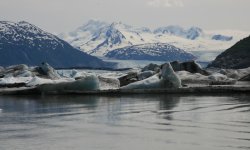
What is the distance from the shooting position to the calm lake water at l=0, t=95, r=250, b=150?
1456 centimetres

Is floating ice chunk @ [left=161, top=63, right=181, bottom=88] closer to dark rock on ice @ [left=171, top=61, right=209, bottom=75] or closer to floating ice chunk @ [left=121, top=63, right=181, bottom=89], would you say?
floating ice chunk @ [left=121, top=63, right=181, bottom=89]

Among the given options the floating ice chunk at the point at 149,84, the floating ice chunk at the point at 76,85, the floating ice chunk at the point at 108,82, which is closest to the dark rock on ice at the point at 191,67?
the floating ice chunk at the point at 108,82

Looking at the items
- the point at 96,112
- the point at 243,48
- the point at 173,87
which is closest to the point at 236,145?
the point at 96,112

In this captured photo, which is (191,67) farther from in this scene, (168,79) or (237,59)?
(237,59)

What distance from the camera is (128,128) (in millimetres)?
17719

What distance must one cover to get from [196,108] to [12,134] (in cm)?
992

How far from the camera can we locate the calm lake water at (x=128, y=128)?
573 inches

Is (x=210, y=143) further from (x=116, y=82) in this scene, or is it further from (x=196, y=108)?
(x=116, y=82)

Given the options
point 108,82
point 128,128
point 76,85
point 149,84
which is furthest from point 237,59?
point 128,128

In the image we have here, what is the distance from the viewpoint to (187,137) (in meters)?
15.6

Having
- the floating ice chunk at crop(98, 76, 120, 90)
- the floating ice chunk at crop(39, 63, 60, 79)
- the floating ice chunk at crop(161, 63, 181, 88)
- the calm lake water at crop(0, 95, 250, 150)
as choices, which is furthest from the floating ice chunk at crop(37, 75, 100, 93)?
the floating ice chunk at crop(39, 63, 60, 79)

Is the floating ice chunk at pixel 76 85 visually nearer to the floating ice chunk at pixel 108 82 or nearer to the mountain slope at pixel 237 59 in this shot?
the floating ice chunk at pixel 108 82

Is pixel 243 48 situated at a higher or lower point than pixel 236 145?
higher

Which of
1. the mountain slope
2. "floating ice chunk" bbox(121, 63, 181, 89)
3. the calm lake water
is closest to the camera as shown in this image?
the calm lake water
